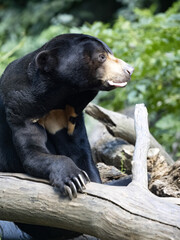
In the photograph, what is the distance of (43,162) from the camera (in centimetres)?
296

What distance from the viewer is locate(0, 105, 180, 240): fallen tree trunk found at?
2.54 m

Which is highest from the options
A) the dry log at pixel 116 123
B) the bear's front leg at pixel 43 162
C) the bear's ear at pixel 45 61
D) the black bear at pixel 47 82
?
the bear's ear at pixel 45 61

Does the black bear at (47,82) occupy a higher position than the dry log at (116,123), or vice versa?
the black bear at (47,82)

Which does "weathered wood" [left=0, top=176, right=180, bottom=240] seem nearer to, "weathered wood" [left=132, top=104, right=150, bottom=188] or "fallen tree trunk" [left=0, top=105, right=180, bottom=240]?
"fallen tree trunk" [left=0, top=105, right=180, bottom=240]

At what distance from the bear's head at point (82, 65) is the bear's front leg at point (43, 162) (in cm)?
38

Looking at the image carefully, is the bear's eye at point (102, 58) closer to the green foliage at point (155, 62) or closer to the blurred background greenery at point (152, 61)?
the blurred background greenery at point (152, 61)

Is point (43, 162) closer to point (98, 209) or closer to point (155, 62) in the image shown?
point (98, 209)

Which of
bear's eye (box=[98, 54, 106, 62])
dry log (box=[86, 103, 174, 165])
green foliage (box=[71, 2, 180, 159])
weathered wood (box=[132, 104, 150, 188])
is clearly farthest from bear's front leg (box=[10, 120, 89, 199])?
green foliage (box=[71, 2, 180, 159])

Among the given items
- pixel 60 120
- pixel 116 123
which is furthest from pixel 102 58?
pixel 116 123

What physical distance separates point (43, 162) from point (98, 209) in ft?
1.73

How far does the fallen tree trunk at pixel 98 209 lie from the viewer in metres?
2.54

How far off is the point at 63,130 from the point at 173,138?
328 centimetres

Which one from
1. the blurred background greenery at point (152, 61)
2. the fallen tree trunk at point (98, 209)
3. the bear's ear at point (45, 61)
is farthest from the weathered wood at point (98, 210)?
the blurred background greenery at point (152, 61)

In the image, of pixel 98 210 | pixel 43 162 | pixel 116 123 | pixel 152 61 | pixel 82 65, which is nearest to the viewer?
pixel 98 210
